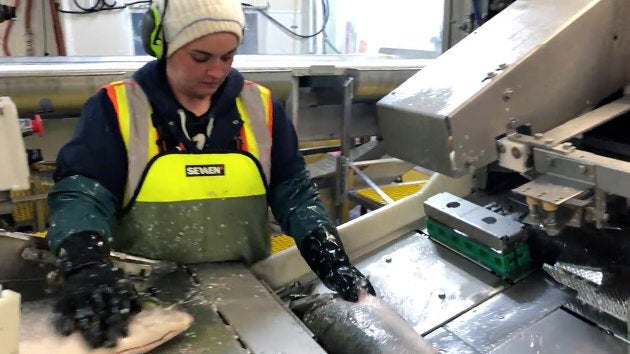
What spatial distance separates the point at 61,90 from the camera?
251cm

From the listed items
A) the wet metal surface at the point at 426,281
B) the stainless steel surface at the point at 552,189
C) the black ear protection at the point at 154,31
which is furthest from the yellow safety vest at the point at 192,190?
the stainless steel surface at the point at 552,189

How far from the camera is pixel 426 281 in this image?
1783 mm

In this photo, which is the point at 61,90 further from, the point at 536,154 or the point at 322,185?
the point at 536,154

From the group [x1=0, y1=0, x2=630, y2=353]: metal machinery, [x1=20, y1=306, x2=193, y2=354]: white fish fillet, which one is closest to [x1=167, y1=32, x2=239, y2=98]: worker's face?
[x1=0, y1=0, x2=630, y2=353]: metal machinery

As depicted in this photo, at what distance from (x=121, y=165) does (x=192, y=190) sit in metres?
0.18

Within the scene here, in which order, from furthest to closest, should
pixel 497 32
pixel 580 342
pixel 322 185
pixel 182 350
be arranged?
pixel 322 185 < pixel 497 32 < pixel 580 342 < pixel 182 350

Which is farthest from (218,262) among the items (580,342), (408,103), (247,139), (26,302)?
(580,342)

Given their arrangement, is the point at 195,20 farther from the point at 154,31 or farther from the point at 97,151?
the point at 97,151

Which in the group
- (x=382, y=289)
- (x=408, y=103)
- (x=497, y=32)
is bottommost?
(x=382, y=289)

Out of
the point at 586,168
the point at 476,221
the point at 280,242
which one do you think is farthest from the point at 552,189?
the point at 280,242

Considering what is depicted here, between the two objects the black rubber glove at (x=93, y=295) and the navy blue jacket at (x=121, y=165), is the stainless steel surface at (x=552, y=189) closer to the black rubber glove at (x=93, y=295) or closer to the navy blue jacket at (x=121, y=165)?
the navy blue jacket at (x=121, y=165)

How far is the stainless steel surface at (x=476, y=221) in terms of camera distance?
1.67 metres

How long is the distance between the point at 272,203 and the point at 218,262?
0.74 ft

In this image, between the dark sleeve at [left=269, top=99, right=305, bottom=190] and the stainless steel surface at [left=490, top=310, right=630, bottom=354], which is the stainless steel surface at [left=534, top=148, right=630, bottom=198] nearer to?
the stainless steel surface at [left=490, top=310, right=630, bottom=354]
